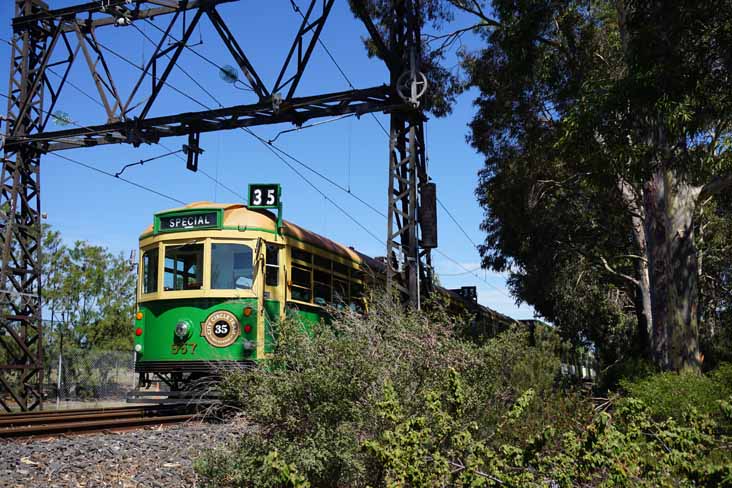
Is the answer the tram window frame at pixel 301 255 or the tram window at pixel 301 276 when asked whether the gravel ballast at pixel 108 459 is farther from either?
the tram window frame at pixel 301 255

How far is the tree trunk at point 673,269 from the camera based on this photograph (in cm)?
1216

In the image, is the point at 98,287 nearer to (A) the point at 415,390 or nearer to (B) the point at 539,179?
(B) the point at 539,179

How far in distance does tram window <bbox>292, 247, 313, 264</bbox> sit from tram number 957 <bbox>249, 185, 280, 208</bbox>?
0.93 m

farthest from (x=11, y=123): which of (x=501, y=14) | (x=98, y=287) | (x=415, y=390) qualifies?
(x=98, y=287)

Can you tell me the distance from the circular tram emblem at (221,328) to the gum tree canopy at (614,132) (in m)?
6.20

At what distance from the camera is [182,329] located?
11289 millimetres

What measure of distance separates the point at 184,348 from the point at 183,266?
142 cm

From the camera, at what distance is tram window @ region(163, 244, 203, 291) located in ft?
38.4

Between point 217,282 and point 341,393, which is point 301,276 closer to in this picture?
point 217,282

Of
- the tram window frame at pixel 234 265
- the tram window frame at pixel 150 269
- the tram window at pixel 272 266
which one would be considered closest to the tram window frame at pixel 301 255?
the tram window at pixel 272 266

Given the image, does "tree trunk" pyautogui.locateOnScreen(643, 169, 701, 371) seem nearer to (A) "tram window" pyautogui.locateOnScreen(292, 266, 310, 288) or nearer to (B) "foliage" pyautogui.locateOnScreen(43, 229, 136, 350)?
(A) "tram window" pyautogui.locateOnScreen(292, 266, 310, 288)

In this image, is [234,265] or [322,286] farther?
[322,286]

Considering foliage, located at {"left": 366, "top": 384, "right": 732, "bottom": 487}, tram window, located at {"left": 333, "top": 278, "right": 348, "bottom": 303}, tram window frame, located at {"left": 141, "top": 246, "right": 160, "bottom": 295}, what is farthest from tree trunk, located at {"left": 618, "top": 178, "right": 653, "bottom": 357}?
foliage, located at {"left": 366, "top": 384, "right": 732, "bottom": 487}

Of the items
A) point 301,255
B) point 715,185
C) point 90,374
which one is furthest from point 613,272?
point 90,374
